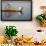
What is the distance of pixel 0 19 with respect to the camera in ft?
8.85

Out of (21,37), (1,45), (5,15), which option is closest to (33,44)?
(21,37)

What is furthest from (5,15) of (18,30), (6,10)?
(18,30)

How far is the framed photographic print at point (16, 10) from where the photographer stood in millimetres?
2695

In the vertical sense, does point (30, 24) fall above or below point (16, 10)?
below

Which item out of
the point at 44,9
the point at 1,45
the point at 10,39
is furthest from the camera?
the point at 44,9

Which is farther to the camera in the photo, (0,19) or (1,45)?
(0,19)

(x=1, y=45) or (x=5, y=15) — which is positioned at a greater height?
(x=5, y=15)

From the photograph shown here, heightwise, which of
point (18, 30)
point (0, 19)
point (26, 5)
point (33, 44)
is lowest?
point (33, 44)

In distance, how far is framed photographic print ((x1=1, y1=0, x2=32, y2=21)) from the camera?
8.84ft

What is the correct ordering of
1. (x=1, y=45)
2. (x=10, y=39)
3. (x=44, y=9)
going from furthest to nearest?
(x=44, y=9)
(x=10, y=39)
(x=1, y=45)

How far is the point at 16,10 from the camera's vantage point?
8.86 feet

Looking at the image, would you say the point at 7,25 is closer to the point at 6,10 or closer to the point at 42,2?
the point at 6,10

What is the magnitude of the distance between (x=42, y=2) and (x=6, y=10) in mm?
586

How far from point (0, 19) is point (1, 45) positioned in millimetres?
480
